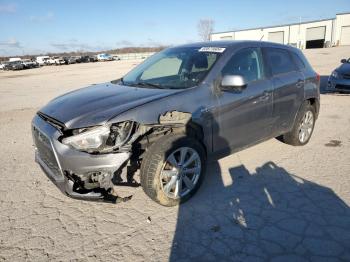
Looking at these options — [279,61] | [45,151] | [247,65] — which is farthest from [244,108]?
[45,151]

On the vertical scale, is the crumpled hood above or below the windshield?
below

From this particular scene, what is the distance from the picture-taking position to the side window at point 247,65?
4215 millimetres

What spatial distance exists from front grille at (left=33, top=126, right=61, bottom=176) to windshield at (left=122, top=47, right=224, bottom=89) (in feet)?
4.76

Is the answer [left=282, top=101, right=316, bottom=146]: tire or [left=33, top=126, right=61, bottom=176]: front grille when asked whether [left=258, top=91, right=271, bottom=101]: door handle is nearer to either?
[left=282, top=101, right=316, bottom=146]: tire

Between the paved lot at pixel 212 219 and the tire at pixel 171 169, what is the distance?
0.19 metres

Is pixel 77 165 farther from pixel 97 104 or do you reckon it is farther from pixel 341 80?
pixel 341 80

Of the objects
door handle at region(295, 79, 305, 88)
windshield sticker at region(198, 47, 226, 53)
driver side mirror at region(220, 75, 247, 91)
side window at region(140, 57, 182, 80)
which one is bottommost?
door handle at region(295, 79, 305, 88)

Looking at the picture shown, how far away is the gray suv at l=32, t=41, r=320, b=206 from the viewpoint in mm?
3266

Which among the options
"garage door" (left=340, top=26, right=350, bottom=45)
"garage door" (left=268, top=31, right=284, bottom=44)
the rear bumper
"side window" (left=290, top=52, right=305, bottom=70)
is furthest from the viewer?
"garage door" (left=268, top=31, right=284, bottom=44)

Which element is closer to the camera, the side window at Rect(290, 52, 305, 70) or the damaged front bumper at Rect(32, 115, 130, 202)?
the damaged front bumper at Rect(32, 115, 130, 202)

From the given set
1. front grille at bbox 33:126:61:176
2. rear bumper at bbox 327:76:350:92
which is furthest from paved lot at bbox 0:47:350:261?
rear bumper at bbox 327:76:350:92

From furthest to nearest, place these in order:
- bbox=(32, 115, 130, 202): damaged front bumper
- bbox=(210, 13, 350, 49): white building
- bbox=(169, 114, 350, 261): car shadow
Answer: bbox=(210, 13, 350, 49): white building → bbox=(32, 115, 130, 202): damaged front bumper → bbox=(169, 114, 350, 261): car shadow

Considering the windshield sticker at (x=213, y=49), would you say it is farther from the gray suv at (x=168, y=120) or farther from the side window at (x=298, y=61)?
the side window at (x=298, y=61)

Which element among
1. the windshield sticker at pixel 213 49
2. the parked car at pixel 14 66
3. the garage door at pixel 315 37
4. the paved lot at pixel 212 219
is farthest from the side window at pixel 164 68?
the garage door at pixel 315 37
